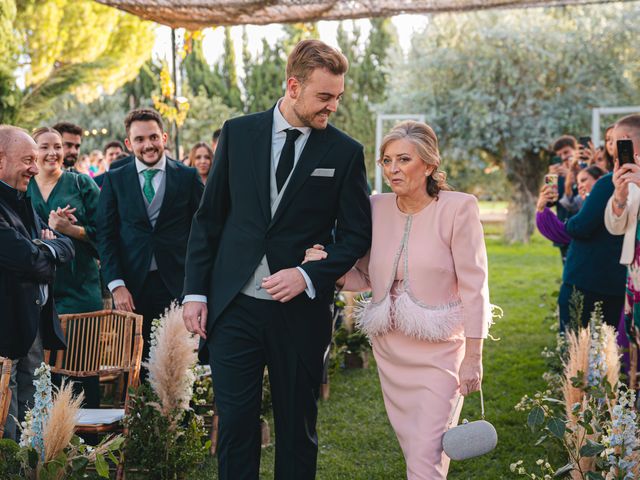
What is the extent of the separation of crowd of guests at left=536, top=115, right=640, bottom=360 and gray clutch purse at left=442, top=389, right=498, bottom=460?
164 cm

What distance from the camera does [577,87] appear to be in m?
22.4

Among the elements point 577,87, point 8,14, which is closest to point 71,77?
point 8,14

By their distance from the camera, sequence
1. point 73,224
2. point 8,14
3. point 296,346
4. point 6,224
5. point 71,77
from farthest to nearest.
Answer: point 71,77 → point 8,14 → point 73,224 → point 6,224 → point 296,346

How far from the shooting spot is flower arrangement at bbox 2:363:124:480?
311 centimetres

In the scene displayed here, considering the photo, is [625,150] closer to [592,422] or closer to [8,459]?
[592,422]

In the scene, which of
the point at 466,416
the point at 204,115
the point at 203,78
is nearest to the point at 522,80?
the point at 204,115

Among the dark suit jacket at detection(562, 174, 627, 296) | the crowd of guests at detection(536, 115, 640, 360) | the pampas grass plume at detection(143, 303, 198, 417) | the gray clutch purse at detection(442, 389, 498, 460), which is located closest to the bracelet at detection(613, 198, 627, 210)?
the crowd of guests at detection(536, 115, 640, 360)

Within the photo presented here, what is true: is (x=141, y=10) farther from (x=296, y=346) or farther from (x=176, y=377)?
(x=296, y=346)

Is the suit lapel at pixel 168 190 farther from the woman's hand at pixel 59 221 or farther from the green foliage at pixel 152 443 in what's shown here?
the green foliage at pixel 152 443

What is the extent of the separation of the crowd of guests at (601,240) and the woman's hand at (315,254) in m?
1.92

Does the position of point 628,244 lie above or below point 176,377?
above

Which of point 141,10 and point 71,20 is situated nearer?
point 141,10

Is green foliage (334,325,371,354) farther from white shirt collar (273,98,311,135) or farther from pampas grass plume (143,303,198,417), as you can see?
white shirt collar (273,98,311,135)

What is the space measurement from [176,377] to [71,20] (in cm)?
1971
